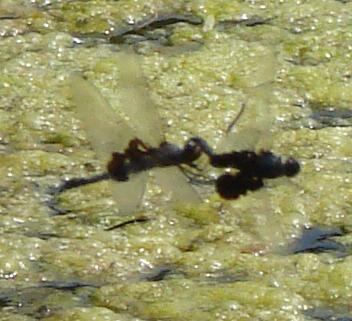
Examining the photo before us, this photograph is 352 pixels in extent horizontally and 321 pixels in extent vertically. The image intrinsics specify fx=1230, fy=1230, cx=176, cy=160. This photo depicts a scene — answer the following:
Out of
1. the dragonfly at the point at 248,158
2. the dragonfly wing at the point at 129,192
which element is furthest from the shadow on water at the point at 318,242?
the dragonfly wing at the point at 129,192

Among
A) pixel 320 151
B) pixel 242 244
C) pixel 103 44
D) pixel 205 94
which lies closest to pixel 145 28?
pixel 103 44

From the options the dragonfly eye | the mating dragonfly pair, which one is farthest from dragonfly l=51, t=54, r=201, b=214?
the dragonfly eye

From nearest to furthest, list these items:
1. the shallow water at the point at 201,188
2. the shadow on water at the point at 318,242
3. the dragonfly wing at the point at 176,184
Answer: the shallow water at the point at 201,188 → the shadow on water at the point at 318,242 → the dragonfly wing at the point at 176,184

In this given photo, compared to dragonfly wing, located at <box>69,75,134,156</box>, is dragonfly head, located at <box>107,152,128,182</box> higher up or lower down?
lower down

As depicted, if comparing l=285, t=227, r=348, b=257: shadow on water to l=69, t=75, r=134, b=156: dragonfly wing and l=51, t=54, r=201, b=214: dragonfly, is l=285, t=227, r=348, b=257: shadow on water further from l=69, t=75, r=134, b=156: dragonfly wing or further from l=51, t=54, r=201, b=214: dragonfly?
l=69, t=75, r=134, b=156: dragonfly wing

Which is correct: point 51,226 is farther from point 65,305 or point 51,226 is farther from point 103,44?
point 103,44

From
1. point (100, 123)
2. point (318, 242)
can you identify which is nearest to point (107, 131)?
point (100, 123)

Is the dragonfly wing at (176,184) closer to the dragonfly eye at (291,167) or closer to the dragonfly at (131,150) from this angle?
the dragonfly at (131,150)
